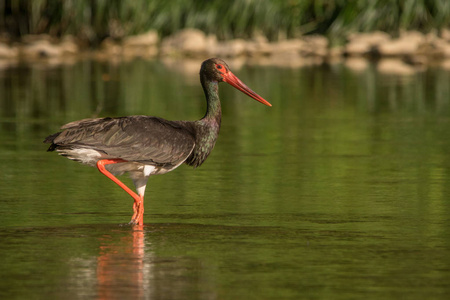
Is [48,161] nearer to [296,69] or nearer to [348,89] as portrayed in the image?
[348,89]

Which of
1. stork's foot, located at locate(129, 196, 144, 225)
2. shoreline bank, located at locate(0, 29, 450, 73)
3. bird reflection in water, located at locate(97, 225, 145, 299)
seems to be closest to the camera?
bird reflection in water, located at locate(97, 225, 145, 299)

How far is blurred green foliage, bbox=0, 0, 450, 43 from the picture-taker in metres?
29.5

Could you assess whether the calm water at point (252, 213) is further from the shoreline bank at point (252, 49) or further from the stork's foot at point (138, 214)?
the shoreline bank at point (252, 49)

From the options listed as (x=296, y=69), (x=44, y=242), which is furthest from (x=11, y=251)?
(x=296, y=69)

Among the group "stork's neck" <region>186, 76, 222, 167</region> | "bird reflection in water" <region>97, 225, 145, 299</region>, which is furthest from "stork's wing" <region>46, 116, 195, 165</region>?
"bird reflection in water" <region>97, 225, 145, 299</region>

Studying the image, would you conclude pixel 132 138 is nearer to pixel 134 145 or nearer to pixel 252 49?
pixel 134 145

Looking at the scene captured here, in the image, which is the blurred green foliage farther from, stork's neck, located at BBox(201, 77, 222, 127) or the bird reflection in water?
the bird reflection in water

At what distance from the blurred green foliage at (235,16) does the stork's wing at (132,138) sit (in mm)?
21145

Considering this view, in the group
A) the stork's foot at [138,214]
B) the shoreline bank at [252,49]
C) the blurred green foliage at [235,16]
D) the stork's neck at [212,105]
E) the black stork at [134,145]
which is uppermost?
the blurred green foliage at [235,16]

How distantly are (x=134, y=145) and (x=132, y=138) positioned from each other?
0.06 meters

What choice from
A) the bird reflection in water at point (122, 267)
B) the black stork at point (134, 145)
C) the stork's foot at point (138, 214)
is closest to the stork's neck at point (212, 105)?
the black stork at point (134, 145)

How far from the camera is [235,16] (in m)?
30.5

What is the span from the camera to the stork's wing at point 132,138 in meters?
8.09

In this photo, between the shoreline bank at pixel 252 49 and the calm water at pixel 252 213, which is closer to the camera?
the calm water at pixel 252 213
